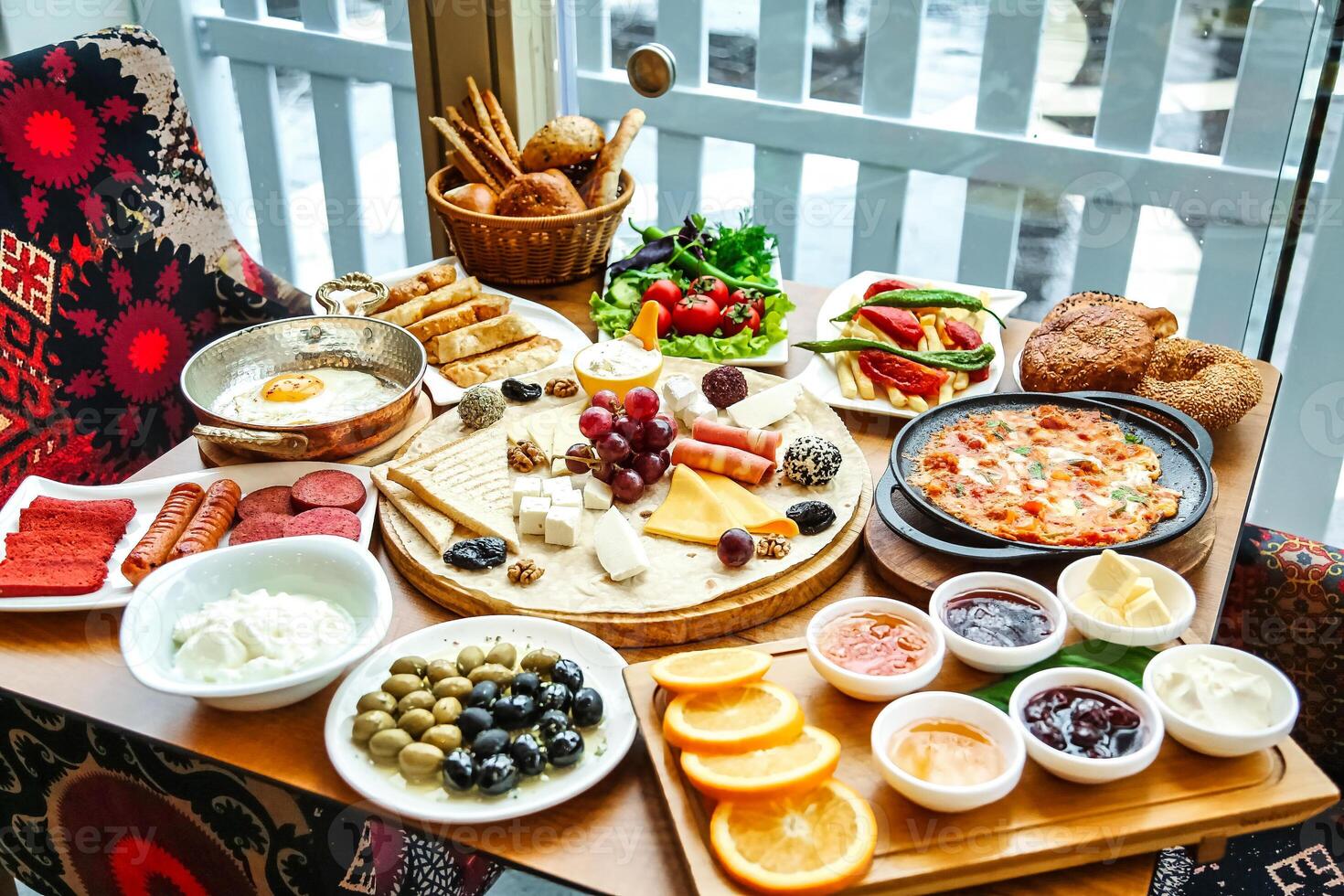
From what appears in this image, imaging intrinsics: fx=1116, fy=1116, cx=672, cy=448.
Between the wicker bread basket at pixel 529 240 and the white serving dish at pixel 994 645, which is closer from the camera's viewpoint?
the white serving dish at pixel 994 645

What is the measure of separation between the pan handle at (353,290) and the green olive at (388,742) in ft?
4.00

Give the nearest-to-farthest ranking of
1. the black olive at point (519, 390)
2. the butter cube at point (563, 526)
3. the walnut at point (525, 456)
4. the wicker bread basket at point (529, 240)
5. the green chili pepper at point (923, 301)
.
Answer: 1. the butter cube at point (563, 526)
2. the walnut at point (525, 456)
3. the black olive at point (519, 390)
4. the green chili pepper at point (923, 301)
5. the wicker bread basket at point (529, 240)

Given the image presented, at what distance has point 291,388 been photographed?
90.4 inches

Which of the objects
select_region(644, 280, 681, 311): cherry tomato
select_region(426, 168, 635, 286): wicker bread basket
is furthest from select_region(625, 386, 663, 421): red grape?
select_region(426, 168, 635, 286): wicker bread basket

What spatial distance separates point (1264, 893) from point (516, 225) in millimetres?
2155

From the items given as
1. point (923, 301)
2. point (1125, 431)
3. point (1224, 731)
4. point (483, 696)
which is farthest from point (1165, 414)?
point (483, 696)

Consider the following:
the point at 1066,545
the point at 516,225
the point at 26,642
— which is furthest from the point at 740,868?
the point at 516,225

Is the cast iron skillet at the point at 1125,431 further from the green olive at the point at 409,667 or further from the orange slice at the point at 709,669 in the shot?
the green olive at the point at 409,667

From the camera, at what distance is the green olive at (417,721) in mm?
1522

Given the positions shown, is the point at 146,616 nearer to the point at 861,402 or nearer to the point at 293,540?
the point at 293,540

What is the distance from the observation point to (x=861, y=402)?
7.97ft

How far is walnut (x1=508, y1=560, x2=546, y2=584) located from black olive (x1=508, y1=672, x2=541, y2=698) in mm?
292

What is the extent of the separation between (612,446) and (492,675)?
→ 1.91 feet

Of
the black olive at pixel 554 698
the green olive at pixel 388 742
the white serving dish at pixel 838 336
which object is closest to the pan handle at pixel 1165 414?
the white serving dish at pixel 838 336
